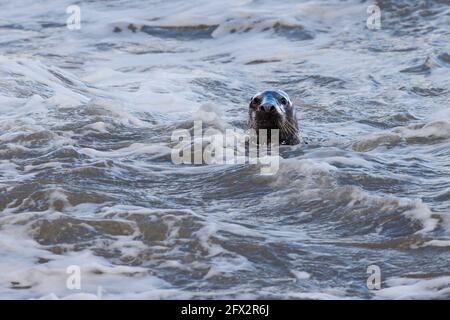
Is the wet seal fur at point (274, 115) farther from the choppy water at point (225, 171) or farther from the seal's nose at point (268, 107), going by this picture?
the choppy water at point (225, 171)

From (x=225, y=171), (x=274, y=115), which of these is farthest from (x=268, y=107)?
(x=225, y=171)

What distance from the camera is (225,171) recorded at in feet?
23.5

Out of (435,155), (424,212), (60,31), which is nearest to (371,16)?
(60,31)

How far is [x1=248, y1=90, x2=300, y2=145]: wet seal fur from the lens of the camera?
7965mm

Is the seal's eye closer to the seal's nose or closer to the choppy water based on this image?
the seal's nose

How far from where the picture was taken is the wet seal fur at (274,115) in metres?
7.96

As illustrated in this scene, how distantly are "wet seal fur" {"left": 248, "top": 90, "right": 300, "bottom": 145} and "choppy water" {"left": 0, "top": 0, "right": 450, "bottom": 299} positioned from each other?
6.2 inches

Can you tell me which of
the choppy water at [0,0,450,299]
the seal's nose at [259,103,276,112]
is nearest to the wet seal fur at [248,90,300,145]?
the seal's nose at [259,103,276,112]

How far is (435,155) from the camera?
7.76m

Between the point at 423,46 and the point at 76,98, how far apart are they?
4.79m

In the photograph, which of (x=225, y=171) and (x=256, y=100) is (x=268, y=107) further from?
(x=225, y=171)

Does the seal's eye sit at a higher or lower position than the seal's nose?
higher

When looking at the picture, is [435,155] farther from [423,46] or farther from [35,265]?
[423,46]

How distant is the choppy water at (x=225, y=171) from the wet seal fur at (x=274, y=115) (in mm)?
156
